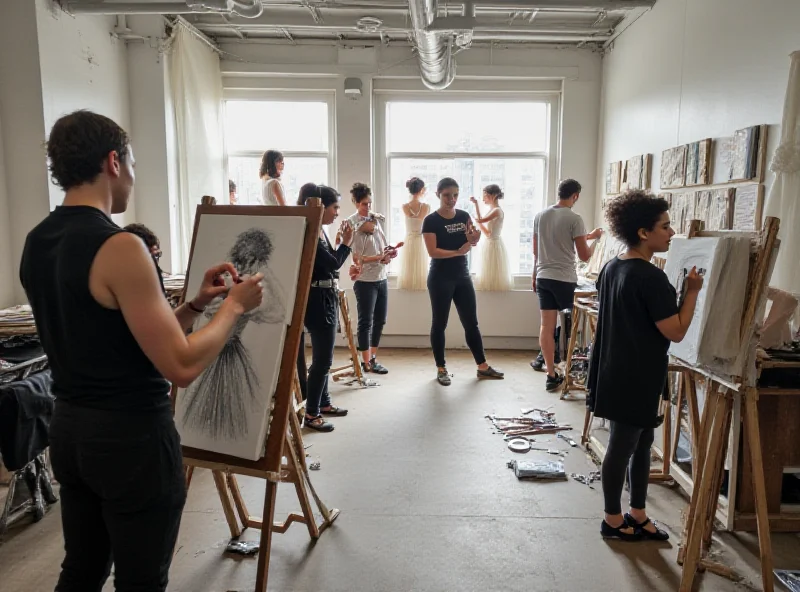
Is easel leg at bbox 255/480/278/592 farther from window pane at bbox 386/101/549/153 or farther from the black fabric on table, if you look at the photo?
window pane at bbox 386/101/549/153

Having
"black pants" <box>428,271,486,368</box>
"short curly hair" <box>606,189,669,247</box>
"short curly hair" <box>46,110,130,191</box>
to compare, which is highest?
"short curly hair" <box>46,110,130,191</box>

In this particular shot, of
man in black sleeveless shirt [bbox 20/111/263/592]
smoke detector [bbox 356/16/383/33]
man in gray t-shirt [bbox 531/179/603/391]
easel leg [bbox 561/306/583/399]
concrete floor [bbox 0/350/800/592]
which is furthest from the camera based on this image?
smoke detector [bbox 356/16/383/33]

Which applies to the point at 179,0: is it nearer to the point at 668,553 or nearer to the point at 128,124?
the point at 128,124

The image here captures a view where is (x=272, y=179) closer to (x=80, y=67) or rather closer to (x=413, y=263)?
(x=80, y=67)

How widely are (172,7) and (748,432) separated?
13.1 ft

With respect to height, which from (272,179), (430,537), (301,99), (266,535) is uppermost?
(301,99)

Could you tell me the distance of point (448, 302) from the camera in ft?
13.2

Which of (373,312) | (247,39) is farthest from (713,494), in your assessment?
(247,39)

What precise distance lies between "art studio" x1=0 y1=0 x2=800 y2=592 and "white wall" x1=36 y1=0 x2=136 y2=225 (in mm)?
23

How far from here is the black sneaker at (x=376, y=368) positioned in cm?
448

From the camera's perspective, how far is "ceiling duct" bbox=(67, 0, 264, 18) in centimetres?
328

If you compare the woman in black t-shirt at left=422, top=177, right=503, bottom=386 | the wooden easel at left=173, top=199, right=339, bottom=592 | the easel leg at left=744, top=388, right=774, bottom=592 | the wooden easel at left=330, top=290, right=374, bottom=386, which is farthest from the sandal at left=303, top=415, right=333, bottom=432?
the easel leg at left=744, top=388, right=774, bottom=592

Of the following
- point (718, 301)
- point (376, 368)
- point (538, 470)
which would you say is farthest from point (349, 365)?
point (718, 301)

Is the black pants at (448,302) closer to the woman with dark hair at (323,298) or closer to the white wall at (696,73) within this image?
the woman with dark hair at (323,298)
